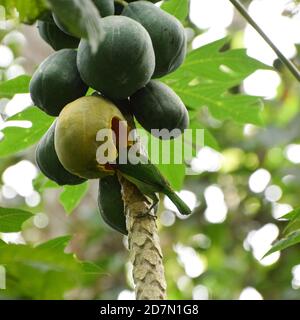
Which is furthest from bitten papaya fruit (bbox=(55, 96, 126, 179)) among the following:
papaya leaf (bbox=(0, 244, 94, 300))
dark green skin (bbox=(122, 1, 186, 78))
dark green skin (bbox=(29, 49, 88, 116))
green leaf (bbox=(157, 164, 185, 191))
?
green leaf (bbox=(157, 164, 185, 191))

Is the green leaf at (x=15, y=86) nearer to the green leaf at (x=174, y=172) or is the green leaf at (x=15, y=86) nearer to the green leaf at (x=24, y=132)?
the green leaf at (x=24, y=132)

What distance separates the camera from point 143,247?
57.6 inches

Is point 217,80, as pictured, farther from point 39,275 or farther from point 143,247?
Result: point 39,275

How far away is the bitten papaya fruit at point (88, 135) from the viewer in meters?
1.54

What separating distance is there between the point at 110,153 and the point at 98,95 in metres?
0.17

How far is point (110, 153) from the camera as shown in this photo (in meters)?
1.57

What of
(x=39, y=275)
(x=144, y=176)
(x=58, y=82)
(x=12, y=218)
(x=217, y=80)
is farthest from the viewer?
(x=217, y=80)

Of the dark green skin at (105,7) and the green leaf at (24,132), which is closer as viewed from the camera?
the dark green skin at (105,7)

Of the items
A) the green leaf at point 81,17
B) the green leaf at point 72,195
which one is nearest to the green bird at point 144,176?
the green leaf at point 81,17

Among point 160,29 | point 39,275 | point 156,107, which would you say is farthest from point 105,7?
point 39,275

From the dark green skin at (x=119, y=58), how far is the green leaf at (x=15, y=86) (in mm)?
694

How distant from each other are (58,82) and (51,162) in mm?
221

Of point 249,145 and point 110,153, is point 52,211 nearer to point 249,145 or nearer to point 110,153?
point 249,145
